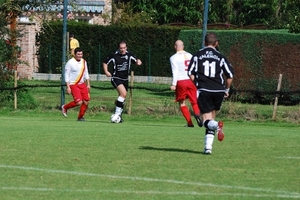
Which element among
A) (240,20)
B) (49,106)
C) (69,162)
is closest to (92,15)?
(240,20)

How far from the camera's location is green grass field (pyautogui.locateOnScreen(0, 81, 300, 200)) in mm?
10867

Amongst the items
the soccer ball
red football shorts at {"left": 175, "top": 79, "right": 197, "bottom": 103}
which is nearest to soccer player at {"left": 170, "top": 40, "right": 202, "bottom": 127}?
red football shorts at {"left": 175, "top": 79, "right": 197, "bottom": 103}

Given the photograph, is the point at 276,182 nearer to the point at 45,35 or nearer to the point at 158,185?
the point at 158,185

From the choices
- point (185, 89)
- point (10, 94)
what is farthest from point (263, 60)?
point (185, 89)

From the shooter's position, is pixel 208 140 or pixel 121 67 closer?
pixel 208 140

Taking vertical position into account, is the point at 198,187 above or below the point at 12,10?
below

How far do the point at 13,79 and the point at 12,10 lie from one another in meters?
3.58

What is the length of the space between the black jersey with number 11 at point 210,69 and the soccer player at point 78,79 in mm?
9795

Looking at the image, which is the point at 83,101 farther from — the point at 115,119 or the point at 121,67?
the point at 121,67

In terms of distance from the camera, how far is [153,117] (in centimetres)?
2656

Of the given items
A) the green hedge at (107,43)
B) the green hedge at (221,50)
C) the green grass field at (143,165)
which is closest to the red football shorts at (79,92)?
the green hedge at (221,50)

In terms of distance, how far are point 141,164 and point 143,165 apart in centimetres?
11

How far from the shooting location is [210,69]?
48.1 ft

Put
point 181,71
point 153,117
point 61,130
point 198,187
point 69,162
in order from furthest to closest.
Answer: point 153,117 → point 181,71 → point 61,130 → point 69,162 → point 198,187
